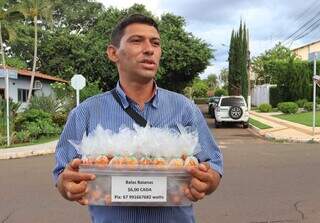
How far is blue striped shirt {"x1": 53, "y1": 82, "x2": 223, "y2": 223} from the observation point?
261 cm

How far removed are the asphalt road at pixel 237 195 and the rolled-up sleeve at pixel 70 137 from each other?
4.54 metres

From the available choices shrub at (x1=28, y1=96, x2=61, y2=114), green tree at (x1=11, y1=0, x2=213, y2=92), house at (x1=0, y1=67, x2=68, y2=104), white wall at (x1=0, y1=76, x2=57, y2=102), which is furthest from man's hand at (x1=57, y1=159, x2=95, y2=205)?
green tree at (x1=11, y1=0, x2=213, y2=92)

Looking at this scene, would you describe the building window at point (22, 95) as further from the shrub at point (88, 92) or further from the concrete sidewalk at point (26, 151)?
the concrete sidewalk at point (26, 151)

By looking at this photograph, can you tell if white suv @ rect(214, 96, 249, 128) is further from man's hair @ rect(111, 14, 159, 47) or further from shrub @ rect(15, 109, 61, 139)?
man's hair @ rect(111, 14, 159, 47)

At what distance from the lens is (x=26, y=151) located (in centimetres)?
1694

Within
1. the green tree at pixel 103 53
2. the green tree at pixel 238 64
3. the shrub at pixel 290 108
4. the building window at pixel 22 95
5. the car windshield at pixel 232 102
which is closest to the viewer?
the car windshield at pixel 232 102

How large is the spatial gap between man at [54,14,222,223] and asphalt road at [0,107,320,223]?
444 cm

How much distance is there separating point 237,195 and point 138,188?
659cm

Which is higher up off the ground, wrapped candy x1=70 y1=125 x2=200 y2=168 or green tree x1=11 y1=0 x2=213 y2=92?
green tree x1=11 y1=0 x2=213 y2=92

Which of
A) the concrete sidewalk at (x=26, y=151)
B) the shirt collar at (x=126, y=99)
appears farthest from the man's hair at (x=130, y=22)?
the concrete sidewalk at (x=26, y=151)

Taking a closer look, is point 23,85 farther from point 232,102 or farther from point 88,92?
point 232,102

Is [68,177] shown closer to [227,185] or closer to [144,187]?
[144,187]

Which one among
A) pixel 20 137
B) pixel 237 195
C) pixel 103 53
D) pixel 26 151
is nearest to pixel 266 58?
pixel 103 53

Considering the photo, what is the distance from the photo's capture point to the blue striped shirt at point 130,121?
2609mm
